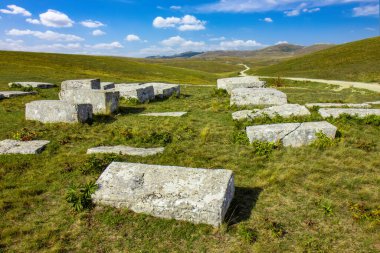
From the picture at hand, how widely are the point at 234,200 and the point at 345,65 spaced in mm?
50579

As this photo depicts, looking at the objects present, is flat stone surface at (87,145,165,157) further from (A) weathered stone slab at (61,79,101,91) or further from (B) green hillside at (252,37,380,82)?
(B) green hillside at (252,37,380,82)

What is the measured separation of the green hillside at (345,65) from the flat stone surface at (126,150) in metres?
34.4

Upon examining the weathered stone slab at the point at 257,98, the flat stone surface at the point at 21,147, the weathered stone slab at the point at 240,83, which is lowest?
the flat stone surface at the point at 21,147

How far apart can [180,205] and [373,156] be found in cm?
585

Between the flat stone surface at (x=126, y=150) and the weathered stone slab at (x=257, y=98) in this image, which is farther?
the weathered stone slab at (x=257, y=98)

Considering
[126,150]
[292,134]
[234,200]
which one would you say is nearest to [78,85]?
[126,150]

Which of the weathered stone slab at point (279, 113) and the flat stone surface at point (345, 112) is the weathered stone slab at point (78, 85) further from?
the flat stone surface at point (345, 112)

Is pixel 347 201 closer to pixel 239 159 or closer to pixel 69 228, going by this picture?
pixel 239 159

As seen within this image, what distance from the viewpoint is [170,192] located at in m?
5.72

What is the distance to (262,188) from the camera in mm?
6703

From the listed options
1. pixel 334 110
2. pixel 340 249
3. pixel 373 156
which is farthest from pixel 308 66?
pixel 340 249

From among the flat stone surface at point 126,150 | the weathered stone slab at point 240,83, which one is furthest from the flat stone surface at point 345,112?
the weathered stone slab at point 240,83

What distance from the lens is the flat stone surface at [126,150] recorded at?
28.5 ft

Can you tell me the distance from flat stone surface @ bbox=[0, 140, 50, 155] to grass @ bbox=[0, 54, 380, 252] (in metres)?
0.28
